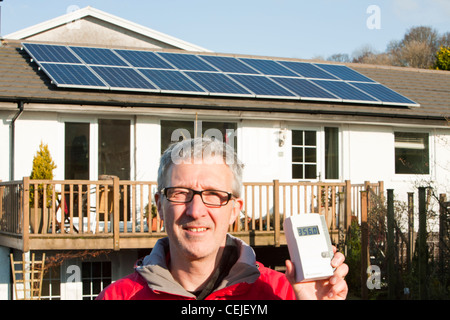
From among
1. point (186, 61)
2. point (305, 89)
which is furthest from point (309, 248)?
point (186, 61)

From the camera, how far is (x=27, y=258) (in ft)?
38.9

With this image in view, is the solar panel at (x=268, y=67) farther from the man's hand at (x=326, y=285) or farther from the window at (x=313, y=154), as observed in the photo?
the man's hand at (x=326, y=285)

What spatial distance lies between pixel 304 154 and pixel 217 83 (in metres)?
2.86

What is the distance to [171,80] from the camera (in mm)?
14578

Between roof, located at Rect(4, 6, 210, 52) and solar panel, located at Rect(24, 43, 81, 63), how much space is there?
569 centimetres

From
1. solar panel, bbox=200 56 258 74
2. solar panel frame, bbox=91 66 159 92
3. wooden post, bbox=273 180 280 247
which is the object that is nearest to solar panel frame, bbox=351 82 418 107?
solar panel, bbox=200 56 258 74

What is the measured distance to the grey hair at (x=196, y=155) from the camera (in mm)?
2680

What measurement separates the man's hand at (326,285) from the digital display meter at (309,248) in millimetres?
28

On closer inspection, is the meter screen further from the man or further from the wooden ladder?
the wooden ladder

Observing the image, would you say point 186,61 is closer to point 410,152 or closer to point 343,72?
point 343,72

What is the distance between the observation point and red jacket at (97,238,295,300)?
2623 millimetres

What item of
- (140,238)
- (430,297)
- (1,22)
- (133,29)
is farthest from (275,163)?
(133,29)

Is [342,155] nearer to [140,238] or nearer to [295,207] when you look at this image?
[295,207]

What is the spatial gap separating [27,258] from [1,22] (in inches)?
265
